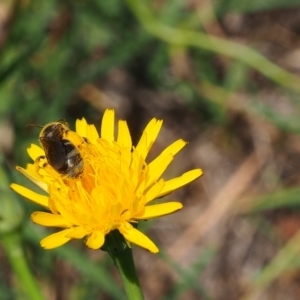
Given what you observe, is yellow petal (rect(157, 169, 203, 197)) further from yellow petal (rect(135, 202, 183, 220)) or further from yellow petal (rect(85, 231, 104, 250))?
yellow petal (rect(85, 231, 104, 250))

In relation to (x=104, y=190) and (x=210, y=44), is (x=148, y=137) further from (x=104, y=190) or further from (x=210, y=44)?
(x=210, y=44)

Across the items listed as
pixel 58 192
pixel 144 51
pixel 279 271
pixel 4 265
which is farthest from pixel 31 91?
pixel 58 192

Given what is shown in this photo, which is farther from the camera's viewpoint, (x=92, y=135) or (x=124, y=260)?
(x=92, y=135)

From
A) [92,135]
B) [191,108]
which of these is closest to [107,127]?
[92,135]

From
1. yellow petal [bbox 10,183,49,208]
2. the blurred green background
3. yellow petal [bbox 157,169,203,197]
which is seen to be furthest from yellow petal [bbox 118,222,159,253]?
the blurred green background

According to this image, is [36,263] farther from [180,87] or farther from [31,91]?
[180,87]

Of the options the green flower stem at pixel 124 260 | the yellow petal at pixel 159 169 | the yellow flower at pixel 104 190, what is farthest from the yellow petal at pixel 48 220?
the yellow petal at pixel 159 169

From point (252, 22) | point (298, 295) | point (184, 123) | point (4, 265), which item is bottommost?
point (298, 295)
